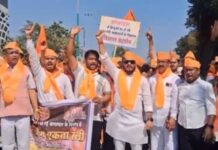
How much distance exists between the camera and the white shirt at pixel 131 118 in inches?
300

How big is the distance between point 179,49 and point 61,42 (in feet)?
87.5

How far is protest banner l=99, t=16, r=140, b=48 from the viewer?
10.3 metres

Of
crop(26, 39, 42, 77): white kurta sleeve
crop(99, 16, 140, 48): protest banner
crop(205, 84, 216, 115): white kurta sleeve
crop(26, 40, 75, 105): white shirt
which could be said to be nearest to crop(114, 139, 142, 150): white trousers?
crop(26, 40, 75, 105): white shirt

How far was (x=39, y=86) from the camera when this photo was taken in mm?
7797

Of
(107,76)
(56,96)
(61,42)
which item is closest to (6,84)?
(56,96)

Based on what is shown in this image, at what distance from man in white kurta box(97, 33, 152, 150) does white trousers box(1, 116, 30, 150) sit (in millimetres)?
1224

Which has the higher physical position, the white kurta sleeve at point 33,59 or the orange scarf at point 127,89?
the white kurta sleeve at point 33,59

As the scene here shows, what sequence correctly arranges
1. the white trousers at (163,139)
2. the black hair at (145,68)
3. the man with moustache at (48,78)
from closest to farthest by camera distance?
the man with moustache at (48,78) → the white trousers at (163,139) → the black hair at (145,68)

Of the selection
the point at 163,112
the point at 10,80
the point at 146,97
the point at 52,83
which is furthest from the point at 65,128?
the point at 163,112

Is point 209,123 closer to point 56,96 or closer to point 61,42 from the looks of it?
point 56,96

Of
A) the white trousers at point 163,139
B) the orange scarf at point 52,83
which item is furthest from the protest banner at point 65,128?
the white trousers at point 163,139

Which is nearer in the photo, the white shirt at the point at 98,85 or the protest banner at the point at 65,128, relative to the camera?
the protest banner at the point at 65,128

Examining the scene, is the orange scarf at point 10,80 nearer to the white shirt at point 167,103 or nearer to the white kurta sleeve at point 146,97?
the white kurta sleeve at point 146,97

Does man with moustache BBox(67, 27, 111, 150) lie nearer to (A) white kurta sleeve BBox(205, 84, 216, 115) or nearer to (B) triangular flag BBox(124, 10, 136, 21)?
(A) white kurta sleeve BBox(205, 84, 216, 115)
